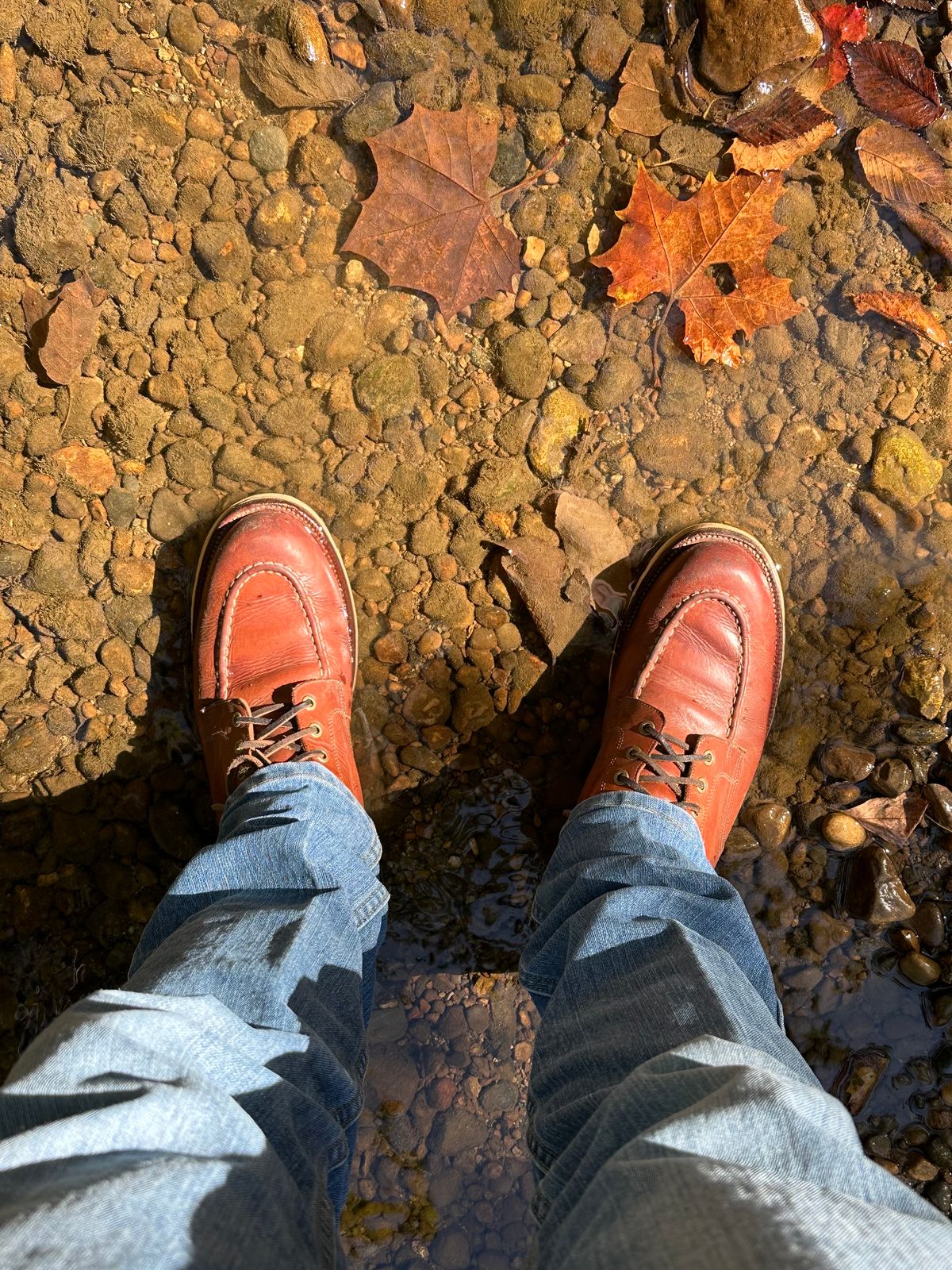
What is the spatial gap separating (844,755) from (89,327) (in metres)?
1.90

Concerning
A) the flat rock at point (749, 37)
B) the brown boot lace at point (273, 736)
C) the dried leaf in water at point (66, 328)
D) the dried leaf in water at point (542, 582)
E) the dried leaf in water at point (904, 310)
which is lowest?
the brown boot lace at point (273, 736)

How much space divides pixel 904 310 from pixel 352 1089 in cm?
190

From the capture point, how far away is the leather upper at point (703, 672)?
183 centimetres

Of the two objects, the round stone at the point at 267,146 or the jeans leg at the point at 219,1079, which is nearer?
the jeans leg at the point at 219,1079

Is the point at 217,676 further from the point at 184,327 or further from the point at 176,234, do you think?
the point at 176,234

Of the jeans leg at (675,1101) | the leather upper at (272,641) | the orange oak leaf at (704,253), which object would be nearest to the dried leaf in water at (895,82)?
the orange oak leaf at (704,253)

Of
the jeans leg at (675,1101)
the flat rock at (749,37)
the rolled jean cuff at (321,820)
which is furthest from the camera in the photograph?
the flat rock at (749,37)

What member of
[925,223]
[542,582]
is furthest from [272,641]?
[925,223]

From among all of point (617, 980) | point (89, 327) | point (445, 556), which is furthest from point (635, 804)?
point (89, 327)

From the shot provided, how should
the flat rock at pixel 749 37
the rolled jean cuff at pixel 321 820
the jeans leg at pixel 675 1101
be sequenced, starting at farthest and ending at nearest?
the flat rock at pixel 749 37, the rolled jean cuff at pixel 321 820, the jeans leg at pixel 675 1101

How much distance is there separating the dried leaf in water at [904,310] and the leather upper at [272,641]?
4.28 ft

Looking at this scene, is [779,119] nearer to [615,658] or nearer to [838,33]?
[838,33]

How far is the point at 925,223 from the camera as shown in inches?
74.2

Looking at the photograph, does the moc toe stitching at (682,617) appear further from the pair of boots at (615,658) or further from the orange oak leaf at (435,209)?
the orange oak leaf at (435,209)
